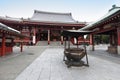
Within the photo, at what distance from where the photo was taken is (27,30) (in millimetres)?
30703

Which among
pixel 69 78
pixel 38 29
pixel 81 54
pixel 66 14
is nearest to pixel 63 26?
pixel 38 29

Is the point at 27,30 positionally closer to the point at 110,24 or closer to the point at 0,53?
the point at 0,53

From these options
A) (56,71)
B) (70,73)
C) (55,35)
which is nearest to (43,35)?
(55,35)

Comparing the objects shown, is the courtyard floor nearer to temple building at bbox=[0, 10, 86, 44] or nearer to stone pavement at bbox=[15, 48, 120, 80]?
stone pavement at bbox=[15, 48, 120, 80]

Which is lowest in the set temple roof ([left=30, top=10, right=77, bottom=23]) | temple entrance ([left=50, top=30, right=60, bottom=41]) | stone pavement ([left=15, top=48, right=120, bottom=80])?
stone pavement ([left=15, top=48, right=120, bottom=80])

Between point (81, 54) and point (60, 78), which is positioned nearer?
point (60, 78)

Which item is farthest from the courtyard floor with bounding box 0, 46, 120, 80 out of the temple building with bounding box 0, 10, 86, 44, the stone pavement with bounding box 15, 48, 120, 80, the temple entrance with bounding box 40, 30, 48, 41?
the temple entrance with bounding box 40, 30, 48, 41

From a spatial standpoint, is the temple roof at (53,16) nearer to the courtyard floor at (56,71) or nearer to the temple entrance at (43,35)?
the temple entrance at (43,35)

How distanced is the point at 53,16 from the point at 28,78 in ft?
111

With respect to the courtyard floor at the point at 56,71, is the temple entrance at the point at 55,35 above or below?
above

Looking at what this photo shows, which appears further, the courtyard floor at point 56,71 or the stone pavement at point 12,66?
the stone pavement at point 12,66

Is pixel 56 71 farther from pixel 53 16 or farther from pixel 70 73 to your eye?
pixel 53 16

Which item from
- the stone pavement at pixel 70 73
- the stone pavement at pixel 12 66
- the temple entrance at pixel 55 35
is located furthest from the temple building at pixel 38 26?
the stone pavement at pixel 70 73

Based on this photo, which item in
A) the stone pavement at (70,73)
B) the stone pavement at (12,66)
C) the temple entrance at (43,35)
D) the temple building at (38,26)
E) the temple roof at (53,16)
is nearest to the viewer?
the stone pavement at (70,73)
